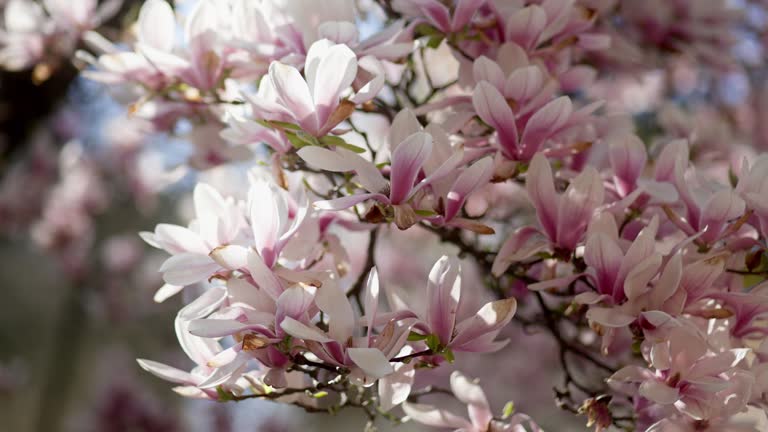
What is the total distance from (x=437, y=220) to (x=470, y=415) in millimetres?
169

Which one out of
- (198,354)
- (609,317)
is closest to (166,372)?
(198,354)

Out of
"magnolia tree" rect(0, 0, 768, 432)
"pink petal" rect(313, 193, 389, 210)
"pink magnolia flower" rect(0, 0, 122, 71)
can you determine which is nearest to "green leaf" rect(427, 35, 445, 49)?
"magnolia tree" rect(0, 0, 768, 432)

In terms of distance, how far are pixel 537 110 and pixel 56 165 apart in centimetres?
188

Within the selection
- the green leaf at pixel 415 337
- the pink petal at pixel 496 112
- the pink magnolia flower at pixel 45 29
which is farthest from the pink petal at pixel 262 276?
the pink magnolia flower at pixel 45 29

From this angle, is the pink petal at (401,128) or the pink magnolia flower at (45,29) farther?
the pink magnolia flower at (45,29)

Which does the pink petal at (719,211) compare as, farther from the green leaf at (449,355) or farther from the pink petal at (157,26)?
the pink petal at (157,26)

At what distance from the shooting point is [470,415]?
618 millimetres

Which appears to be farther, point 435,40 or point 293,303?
point 435,40

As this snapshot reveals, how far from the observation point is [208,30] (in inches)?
26.3

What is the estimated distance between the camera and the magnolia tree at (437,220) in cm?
52

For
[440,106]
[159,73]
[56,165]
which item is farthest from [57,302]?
[440,106]

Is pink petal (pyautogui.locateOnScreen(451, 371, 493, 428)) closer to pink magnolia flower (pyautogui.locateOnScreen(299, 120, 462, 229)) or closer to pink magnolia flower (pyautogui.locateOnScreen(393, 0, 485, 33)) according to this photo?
pink magnolia flower (pyautogui.locateOnScreen(299, 120, 462, 229))

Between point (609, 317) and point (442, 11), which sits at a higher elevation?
point (442, 11)

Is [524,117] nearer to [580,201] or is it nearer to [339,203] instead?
[580,201]
